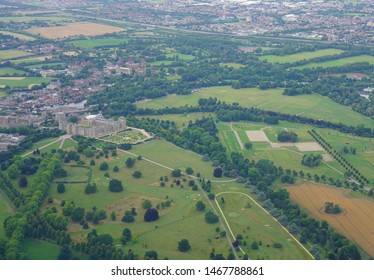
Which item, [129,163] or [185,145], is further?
[185,145]

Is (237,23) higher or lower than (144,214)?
lower

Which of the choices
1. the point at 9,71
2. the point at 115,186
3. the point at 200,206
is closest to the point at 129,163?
the point at 115,186

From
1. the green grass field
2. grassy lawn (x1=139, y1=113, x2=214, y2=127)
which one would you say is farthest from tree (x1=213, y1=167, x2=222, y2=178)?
grassy lawn (x1=139, y1=113, x2=214, y2=127)

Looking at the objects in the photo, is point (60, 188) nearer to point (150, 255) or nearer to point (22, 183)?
point (22, 183)

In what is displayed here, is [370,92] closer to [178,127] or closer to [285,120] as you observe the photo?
[285,120]

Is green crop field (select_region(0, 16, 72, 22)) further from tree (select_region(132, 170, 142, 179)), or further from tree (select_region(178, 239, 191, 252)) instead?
tree (select_region(178, 239, 191, 252))

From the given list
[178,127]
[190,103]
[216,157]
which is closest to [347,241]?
[216,157]

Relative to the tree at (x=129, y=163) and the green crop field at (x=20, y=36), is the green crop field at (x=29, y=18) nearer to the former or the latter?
the green crop field at (x=20, y=36)
